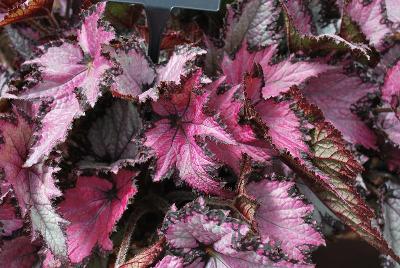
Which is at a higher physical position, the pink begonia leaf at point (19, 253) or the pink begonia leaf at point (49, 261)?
the pink begonia leaf at point (49, 261)

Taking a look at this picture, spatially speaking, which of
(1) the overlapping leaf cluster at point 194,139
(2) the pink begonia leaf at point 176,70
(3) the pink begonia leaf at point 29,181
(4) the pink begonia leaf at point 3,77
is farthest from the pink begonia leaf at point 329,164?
(4) the pink begonia leaf at point 3,77

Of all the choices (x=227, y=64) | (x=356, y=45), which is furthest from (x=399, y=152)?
(x=227, y=64)

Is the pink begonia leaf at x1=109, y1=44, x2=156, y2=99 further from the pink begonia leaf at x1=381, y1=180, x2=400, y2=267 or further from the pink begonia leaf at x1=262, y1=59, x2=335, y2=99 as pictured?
the pink begonia leaf at x1=381, y1=180, x2=400, y2=267

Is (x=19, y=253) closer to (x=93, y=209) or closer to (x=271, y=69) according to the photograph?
(x=93, y=209)

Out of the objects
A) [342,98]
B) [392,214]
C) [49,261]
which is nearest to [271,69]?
[342,98]

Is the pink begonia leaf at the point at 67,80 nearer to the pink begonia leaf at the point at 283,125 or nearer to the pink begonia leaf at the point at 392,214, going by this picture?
the pink begonia leaf at the point at 283,125

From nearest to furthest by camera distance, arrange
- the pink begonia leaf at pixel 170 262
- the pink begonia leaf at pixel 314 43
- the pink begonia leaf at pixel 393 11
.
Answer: the pink begonia leaf at pixel 170 262
the pink begonia leaf at pixel 314 43
the pink begonia leaf at pixel 393 11

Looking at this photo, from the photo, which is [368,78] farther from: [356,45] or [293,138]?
[293,138]
